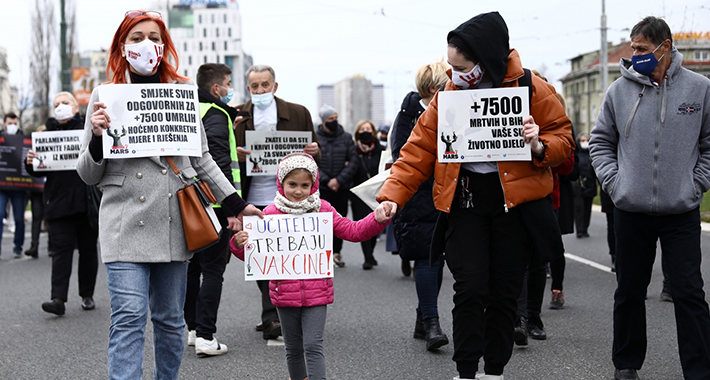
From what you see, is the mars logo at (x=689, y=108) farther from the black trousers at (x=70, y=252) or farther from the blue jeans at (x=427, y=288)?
the black trousers at (x=70, y=252)

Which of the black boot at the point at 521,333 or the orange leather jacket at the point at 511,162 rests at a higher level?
the orange leather jacket at the point at 511,162

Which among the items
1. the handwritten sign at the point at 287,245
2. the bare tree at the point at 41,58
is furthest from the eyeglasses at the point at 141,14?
the bare tree at the point at 41,58

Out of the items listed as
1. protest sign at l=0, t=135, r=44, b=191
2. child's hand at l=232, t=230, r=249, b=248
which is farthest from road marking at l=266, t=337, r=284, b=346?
protest sign at l=0, t=135, r=44, b=191

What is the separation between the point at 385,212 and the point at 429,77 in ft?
6.23

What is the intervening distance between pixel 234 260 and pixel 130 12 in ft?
27.5

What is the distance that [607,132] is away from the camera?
16.4ft

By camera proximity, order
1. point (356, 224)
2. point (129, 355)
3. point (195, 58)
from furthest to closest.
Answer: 1. point (195, 58)
2. point (356, 224)
3. point (129, 355)

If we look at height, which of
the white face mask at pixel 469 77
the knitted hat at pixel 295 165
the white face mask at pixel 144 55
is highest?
the white face mask at pixel 144 55

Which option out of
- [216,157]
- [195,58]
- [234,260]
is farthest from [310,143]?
[195,58]

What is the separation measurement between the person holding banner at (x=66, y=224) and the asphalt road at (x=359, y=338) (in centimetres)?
24

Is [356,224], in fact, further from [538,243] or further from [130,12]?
[130,12]

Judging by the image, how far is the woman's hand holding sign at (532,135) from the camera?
13.9ft

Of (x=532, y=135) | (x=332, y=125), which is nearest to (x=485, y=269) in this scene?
(x=532, y=135)

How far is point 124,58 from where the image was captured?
4250mm
